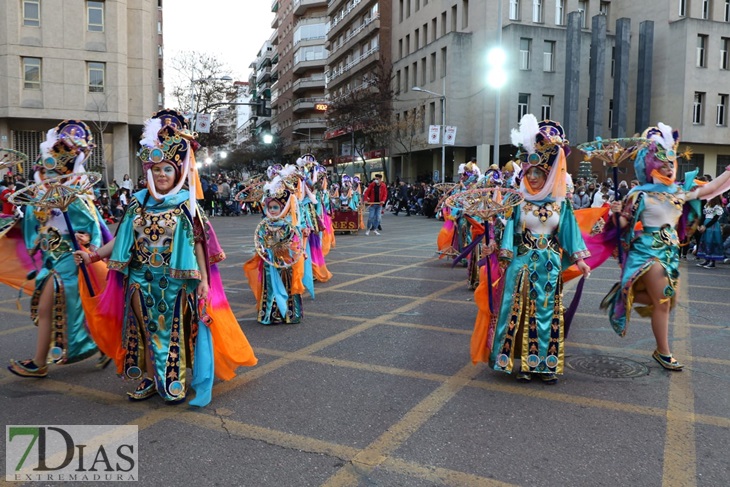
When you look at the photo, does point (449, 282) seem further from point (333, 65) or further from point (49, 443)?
point (333, 65)

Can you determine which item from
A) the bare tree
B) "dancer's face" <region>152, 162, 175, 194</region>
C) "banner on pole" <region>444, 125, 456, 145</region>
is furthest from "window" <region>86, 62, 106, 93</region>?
"dancer's face" <region>152, 162, 175, 194</region>

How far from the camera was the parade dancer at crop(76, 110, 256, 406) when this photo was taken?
4.16 metres

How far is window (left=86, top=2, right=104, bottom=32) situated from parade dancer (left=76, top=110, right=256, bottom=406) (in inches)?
1190

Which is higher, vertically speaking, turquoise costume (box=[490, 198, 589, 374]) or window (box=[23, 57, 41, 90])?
window (box=[23, 57, 41, 90])

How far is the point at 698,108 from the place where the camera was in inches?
1347

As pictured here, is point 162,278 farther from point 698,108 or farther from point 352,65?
point 352,65

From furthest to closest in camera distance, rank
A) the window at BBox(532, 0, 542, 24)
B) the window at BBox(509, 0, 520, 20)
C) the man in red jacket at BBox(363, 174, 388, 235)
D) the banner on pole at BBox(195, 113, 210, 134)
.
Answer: the window at BBox(532, 0, 542, 24)
the window at BBox(509, 0, 520, 20)
the banner on pole at BBox(195, 113, 210, 134)
the man in red jacket at BBox(363, 174, 388, 235)

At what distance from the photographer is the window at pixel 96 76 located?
30469mm

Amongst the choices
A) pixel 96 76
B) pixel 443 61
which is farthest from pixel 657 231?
pixel 443 61

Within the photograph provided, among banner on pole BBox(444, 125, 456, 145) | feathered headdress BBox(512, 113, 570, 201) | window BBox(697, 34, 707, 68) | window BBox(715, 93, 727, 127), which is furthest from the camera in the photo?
window BBox(715, 93, 727, 127)

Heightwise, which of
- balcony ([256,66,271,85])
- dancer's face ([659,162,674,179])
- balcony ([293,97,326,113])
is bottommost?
dancer's face ([659,162,674,179])

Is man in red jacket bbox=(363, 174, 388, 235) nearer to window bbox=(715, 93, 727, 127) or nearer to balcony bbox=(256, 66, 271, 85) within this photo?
window bbox=(715, 93, 727, 127)

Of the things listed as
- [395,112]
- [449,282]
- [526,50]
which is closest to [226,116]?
[395,112]

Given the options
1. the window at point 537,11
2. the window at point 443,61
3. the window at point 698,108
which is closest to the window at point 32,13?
the window at point 443,61
